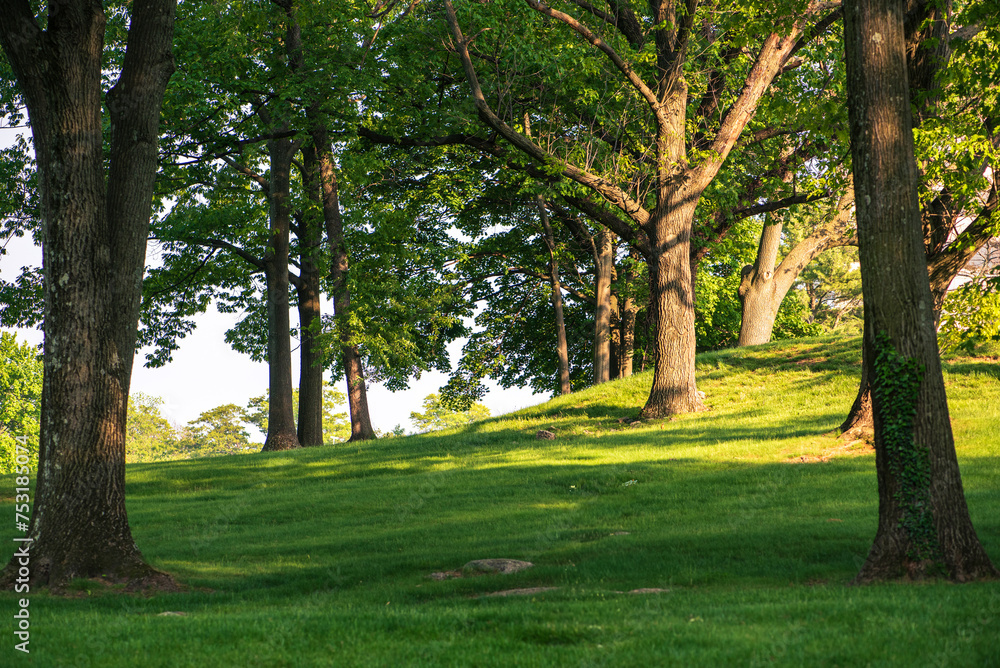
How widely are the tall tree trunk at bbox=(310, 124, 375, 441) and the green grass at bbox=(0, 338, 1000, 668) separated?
4822 mm

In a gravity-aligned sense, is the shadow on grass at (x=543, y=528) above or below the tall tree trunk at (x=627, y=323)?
below

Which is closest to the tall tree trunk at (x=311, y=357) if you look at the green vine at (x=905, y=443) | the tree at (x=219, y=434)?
the green vine at (x=905, y=443)

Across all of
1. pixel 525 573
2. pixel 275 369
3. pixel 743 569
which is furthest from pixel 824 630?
pixel 275 369

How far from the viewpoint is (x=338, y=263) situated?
26875 millimetres

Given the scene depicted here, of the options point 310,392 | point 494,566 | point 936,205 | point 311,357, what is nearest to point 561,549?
point 494,566

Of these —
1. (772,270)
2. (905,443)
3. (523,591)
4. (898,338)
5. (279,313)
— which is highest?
(772,270)

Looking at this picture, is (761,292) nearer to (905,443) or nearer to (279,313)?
(279,313)

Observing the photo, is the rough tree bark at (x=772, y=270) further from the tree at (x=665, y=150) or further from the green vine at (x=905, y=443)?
the green vine at (x=905, y=443)

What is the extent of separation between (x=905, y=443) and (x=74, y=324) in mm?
8787

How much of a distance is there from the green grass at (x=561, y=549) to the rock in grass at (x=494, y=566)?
33cm

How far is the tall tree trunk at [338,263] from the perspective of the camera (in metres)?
26.5

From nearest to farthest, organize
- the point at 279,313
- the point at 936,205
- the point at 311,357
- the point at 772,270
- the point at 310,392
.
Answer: the point at 936,205
the point at 279,313
the point at 310,392
the point at 311,357
the point at 772,270

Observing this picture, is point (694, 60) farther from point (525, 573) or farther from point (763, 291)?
point (525, 573)

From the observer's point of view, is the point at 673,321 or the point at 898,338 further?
the point at 673,321
